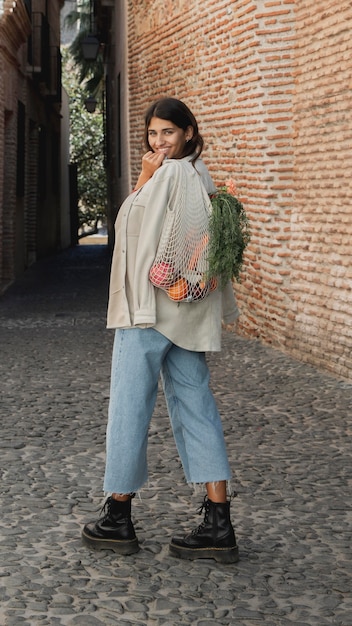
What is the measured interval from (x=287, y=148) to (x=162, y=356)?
234 inches

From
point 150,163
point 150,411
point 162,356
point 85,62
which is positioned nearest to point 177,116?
point 150,163

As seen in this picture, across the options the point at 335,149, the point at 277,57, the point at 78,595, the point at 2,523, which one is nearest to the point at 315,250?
the point at 335,149

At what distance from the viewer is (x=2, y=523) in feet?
15.8

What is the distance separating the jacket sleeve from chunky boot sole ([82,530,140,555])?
33.1 inches

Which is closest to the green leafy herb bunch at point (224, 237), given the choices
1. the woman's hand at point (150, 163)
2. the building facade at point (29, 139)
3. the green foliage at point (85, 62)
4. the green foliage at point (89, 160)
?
the woman's hand at point (150, 163)

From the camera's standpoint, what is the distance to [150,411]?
4395 mm

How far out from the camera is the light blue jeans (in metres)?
4.31

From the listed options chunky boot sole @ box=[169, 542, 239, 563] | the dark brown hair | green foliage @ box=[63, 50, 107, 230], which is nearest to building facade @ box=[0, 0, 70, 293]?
green foliage @ box=[63, 50, 107, 230]

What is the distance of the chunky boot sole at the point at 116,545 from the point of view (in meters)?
4.42

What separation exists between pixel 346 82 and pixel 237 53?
248 cm

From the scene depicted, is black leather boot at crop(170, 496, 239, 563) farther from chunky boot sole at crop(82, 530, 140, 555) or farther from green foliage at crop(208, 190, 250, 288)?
green foliage at crop(208, 190, 250, 288)

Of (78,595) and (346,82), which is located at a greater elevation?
(346,82)

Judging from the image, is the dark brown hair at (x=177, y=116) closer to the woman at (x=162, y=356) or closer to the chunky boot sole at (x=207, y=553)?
Result: the woman at (x=162, y=356)

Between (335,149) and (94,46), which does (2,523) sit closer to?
(335,149)
